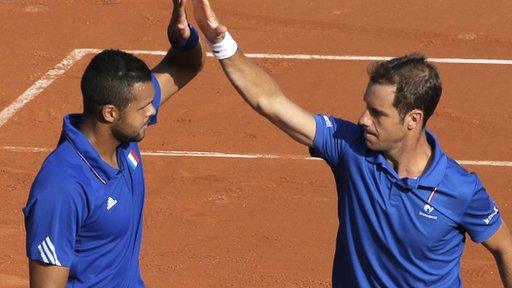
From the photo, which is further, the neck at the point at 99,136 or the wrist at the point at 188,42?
the wrist at the point at 188,42

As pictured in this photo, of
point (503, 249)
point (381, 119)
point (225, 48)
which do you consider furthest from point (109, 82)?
point (503, 249)

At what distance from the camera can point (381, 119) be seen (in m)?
6.32

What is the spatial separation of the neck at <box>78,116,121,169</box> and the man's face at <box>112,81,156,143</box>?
46mm

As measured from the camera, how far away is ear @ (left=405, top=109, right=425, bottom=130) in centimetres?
636

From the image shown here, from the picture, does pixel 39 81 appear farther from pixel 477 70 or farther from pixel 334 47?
pixel 477 70

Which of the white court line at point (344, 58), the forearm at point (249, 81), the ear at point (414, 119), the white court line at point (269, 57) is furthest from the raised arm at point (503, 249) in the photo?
the white court line at point (344, 58)

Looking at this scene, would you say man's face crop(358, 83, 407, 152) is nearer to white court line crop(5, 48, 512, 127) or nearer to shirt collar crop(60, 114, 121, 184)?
shirt collar crop(60, 114, 121, 184)

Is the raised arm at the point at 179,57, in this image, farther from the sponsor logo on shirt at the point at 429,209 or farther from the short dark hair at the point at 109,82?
the sponsor logo on shirt at the point at 429,209

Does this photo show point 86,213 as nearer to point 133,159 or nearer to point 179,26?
point 133,159

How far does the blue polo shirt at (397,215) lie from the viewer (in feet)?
20.9

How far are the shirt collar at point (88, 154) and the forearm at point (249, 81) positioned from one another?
89cm

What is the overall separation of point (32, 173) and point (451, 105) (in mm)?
4987

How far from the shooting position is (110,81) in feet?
20.7

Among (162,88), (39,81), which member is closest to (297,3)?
(39,81)
